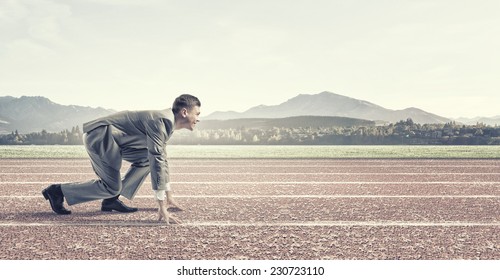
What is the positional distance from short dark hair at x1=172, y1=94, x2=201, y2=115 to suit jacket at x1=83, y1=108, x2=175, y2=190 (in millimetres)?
80

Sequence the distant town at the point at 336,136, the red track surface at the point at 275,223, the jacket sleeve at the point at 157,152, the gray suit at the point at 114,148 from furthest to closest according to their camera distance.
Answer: the distant town at the point at 336,136, the gray suit at the point at 114,148, the jacket sleeve at the point at 157,152, the red track surface at the point at 275,223

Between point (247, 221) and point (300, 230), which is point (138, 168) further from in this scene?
point (300, 230)

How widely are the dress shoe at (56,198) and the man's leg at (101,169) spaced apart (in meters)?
0.08

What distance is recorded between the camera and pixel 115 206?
23.2 feet

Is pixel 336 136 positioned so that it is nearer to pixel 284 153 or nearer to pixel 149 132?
pixel 284 153

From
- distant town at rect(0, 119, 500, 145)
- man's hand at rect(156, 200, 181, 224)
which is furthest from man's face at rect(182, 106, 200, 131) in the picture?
distant town at rect(0, 119, 500, 145)

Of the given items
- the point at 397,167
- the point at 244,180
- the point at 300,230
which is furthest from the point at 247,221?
the point at 397,167

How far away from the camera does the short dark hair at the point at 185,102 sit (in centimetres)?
620

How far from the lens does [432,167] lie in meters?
15.2

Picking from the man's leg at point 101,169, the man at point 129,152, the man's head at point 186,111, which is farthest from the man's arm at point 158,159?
the man's leg at point 101,169

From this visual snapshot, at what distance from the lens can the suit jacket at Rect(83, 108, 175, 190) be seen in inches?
239

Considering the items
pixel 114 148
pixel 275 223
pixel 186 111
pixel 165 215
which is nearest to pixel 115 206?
pixel 114 148

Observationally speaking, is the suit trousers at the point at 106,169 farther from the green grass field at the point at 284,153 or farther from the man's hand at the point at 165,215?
the green grass field at the point at 284,153

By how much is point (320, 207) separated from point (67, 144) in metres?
23.1
